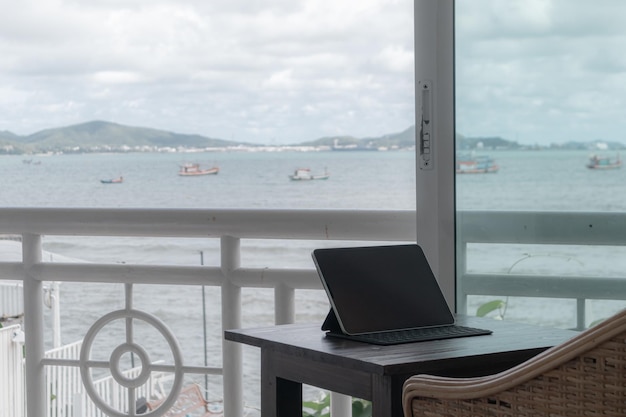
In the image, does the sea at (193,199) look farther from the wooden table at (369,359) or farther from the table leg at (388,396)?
the table leg at (388,396)

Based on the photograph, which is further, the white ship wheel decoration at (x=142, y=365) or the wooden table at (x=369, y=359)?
the white ship wheel decoration at (x=142, y=365)

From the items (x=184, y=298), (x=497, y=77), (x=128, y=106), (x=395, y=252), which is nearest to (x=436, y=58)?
(x=497, y=77)

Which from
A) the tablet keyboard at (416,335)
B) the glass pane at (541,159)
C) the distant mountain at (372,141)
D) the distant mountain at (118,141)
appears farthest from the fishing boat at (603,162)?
the distant mountain at (372,141)

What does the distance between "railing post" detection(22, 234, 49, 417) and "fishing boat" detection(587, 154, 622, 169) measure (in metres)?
1.42

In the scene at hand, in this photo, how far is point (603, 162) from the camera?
6.56 ft

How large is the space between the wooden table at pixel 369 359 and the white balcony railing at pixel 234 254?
0.46m

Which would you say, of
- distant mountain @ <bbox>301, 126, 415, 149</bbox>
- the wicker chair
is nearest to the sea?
distant mountain @ <bbox>301, 126, 415, 149</bbox>

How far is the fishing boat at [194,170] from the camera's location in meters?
26.6

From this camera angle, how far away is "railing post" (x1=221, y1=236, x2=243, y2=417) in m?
2.18

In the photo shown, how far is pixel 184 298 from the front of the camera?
780 inches

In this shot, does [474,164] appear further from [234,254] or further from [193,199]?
[193,199]

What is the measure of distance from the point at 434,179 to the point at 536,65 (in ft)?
1.19

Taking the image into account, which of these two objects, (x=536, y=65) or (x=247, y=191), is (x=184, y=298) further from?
(x=536, y=65)

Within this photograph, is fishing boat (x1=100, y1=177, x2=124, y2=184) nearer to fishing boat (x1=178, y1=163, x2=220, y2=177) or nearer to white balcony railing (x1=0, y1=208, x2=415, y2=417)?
fishing boat (x1=178, y1=163, x2=220, y2=177)
